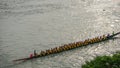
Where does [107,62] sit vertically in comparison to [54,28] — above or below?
above

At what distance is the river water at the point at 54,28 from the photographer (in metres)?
31.0

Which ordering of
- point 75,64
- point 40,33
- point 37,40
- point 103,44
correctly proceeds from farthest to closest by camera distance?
point 40,33
point 37,40
point 103,44
point 75,64

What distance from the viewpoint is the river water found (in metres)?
31.0

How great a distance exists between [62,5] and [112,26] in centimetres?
2429

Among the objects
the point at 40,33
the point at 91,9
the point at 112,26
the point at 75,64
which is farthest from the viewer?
the point at 91,9

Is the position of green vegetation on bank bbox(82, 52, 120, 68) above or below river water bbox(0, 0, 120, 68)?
above

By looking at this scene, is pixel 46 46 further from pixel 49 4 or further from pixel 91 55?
pixel 49 4

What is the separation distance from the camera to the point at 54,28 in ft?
148

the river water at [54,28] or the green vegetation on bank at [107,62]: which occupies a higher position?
the green vegetation on bank at [107,62]

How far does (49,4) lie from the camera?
222ft

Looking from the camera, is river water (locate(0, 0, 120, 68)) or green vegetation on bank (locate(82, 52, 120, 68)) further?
river water (locate(0, 0, 120, 68))

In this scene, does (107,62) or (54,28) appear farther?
(54,28)

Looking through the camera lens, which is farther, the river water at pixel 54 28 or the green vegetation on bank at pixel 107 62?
the river water at pixel 54 28

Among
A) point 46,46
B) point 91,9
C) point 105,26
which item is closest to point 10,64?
point 46,46
